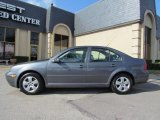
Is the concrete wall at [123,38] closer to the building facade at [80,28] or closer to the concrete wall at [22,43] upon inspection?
the building facade at [80,28]

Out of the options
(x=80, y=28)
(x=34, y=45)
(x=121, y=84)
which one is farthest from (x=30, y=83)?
(x=80, y=28)

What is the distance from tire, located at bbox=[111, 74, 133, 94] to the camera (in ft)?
25.2

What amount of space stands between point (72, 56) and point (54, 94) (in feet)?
4.61

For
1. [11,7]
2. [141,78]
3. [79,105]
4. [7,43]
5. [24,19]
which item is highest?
[11,7]

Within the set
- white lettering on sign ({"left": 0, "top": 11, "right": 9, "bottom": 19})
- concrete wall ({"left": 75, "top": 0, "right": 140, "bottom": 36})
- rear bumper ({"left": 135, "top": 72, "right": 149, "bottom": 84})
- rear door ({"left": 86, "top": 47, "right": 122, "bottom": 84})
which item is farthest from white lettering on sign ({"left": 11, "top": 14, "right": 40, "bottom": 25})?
rear bumper ({"left": 135, "top": 72, "right": 149, "bottom": 84})

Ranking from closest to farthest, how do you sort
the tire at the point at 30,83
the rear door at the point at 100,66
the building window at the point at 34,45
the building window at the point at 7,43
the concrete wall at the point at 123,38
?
the tire at the point at 30,83 → the rear door at the point at 100,66 → the concrete wall at the point at 123,38 → the building window at the point at 7,43 → the building window at the point at 34,45

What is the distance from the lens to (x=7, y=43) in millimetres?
23250

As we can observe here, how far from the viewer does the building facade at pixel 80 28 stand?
19594mm

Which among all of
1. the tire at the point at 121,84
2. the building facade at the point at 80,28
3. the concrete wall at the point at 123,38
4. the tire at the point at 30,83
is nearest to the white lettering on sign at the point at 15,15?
the building facade at the point at 80,28

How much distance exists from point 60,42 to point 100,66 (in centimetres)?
1991

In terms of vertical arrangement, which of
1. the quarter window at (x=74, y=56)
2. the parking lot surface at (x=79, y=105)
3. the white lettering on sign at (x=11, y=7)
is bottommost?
the parking lot surface at (x=79, y=105)

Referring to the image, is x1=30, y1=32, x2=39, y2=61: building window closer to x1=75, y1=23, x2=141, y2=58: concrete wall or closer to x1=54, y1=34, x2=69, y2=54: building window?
x1=54, y1=34, x2=69, y2=54: building window

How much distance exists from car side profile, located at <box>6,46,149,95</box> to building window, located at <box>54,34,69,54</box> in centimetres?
Answer: 1903

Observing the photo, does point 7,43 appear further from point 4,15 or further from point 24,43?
point 4,15
